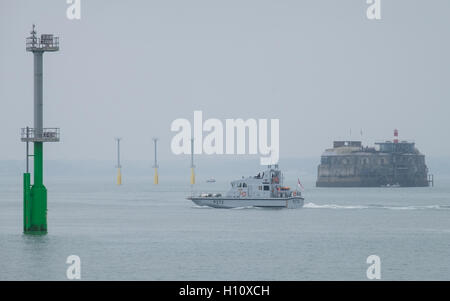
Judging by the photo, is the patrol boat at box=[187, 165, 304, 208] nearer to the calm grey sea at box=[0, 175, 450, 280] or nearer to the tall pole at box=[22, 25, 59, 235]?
the calm grey sea at box=[0, 175, 450, 280]

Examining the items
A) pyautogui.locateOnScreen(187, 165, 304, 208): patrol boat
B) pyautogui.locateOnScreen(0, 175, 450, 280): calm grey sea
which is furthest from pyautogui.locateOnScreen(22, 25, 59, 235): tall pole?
pyautogui.locateOnScreen(187, 165, 304, 208): patrol boat

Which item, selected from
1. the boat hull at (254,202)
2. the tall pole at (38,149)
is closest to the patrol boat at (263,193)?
the boat hull at (254,202)

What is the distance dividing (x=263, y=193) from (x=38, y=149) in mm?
51984

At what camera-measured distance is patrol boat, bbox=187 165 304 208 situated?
374 feet

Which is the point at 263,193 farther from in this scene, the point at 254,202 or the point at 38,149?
the point at 38,149

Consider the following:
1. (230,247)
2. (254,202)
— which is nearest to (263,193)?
(254,202)

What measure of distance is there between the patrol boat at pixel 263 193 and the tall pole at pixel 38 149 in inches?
A: 1944

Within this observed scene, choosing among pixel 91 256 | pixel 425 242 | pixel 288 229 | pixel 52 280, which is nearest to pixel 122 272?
pixel 52 280

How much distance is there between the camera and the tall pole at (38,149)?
65125 millimetres

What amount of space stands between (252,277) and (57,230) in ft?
117

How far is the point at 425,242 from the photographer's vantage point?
75812 mm

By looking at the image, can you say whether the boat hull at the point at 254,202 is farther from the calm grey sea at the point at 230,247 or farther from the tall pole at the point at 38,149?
the tall pole at the point at 38,149
